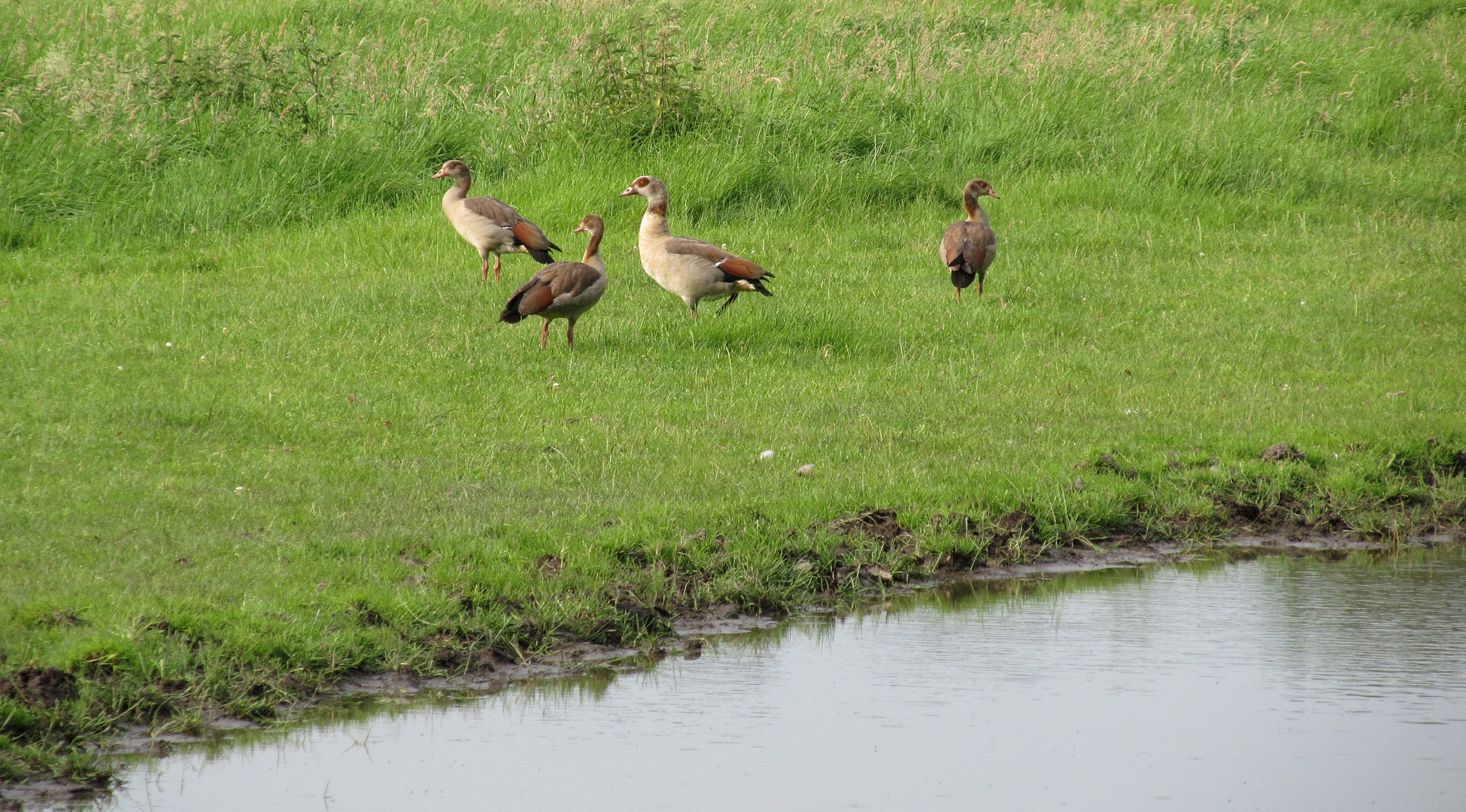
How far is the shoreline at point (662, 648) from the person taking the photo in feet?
15.6

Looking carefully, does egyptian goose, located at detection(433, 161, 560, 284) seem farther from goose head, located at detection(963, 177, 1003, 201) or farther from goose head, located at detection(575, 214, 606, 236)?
goose head, located at detection(963, 177, 1003, 201)

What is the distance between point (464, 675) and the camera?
5.57m

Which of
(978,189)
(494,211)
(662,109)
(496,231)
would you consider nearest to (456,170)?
(494,211)

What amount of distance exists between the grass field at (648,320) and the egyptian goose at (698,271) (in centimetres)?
30

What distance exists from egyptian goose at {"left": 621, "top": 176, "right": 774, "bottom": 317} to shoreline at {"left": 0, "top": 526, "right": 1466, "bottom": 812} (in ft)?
14.2

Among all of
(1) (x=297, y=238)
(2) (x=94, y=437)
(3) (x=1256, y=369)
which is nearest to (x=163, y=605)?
(2) (x=94, y=437)

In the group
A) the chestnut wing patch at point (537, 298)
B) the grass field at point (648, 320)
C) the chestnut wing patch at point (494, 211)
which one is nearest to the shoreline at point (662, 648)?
the grass field at point (648, 320)

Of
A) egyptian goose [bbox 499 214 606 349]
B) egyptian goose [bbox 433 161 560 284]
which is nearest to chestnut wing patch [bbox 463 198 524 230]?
egyptian goose [bbox 433 161 560 284]

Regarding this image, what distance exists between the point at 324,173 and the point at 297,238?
52.9 inches

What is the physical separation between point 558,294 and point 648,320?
3.87ft

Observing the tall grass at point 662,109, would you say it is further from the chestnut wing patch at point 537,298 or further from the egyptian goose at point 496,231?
the chestnut wing patch at point 537,298

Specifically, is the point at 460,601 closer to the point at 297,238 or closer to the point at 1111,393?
the point at 1111,393

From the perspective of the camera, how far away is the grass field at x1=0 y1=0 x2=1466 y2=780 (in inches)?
242

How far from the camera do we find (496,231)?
1224 cm
